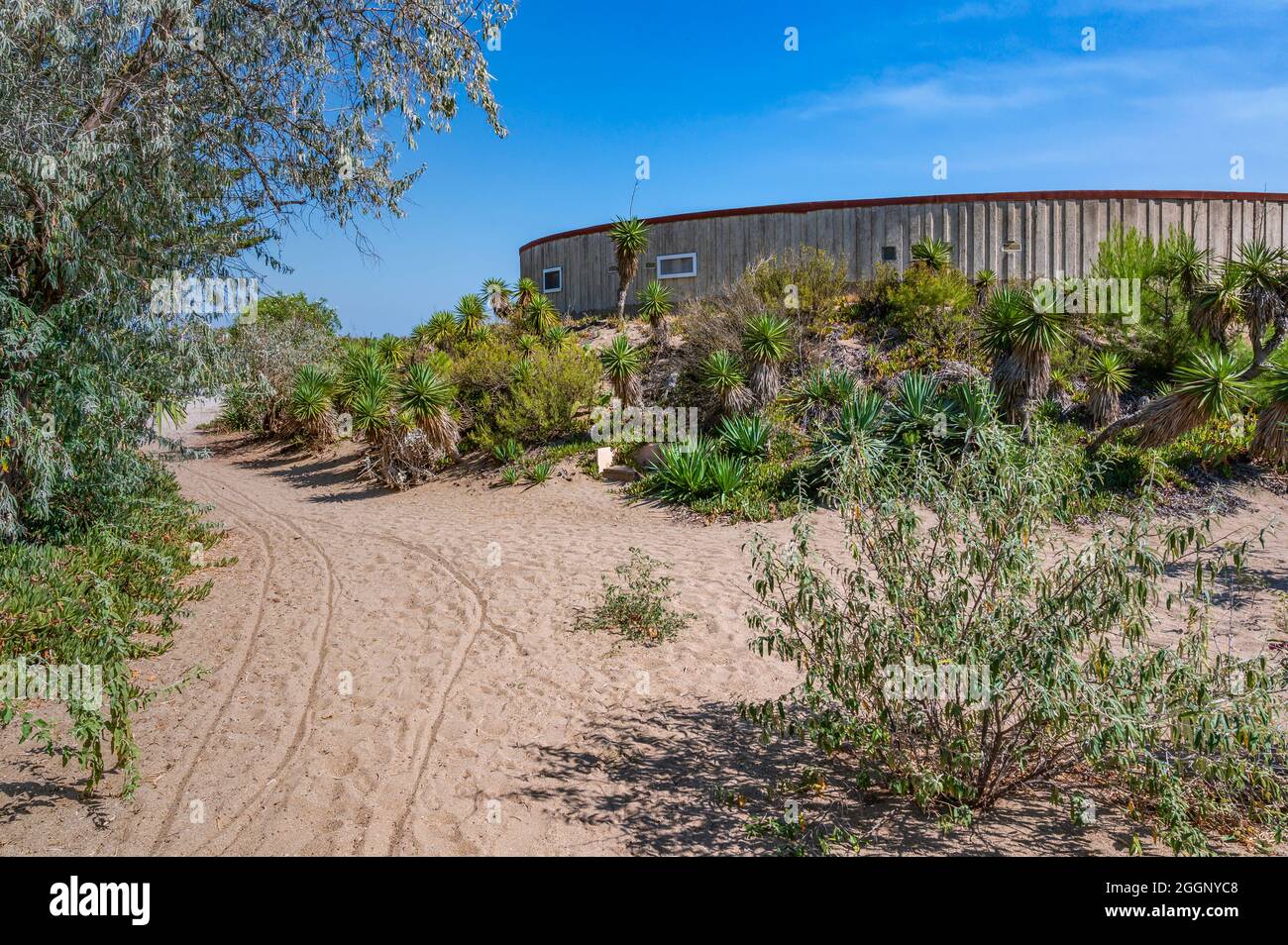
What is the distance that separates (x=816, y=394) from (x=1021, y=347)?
3161mm

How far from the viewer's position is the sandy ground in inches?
149

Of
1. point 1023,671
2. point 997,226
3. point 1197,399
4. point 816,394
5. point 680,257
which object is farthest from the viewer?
point 680,257

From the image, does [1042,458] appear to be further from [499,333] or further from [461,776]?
[499,333]

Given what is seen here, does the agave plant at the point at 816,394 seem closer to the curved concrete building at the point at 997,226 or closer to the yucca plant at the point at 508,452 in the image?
the yucca plant at the point at 508,452

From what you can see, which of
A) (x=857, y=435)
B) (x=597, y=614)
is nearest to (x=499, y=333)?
(x=597, y=614)

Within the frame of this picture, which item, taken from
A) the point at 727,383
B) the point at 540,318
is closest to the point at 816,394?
the point at 727,383

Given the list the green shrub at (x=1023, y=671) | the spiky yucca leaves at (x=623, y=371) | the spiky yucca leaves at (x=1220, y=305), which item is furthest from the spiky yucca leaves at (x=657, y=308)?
the green shrub at (x=1023, y=671)

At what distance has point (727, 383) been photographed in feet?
44.1

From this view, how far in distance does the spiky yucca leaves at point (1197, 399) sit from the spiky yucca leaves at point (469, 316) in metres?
14.8

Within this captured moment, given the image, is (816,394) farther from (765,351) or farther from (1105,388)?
(1105,388)

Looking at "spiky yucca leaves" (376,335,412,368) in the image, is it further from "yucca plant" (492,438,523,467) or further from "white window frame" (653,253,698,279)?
"white window frame" (653,253,698,279)

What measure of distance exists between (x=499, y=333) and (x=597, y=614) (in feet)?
43.0

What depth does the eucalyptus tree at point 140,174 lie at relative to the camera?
7020mm

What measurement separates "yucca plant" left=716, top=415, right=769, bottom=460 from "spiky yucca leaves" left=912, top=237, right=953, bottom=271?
710 cm
